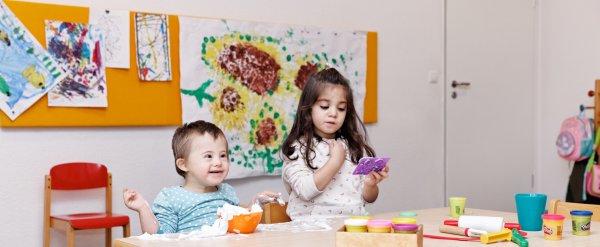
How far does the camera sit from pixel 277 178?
4.39m

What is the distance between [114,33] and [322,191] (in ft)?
5.28

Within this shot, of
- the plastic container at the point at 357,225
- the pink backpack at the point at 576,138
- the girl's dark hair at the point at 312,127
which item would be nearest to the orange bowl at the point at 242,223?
the plastic container at the point at 357,225

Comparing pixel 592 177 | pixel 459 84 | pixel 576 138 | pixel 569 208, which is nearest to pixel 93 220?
pixel 569 208

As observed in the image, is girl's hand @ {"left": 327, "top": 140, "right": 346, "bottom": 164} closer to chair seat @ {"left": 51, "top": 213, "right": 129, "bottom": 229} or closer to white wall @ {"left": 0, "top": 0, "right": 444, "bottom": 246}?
chair seat @ {"left": 51, "top": 213, "right": 129, "bottom": 229}

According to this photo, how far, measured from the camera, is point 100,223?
330 cm

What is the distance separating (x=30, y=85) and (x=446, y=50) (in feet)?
9.51

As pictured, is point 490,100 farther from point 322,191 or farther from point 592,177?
point 322,191

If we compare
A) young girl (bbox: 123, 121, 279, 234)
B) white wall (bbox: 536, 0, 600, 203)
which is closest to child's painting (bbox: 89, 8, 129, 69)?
young girl (bbox: 123, 121, 279, 234)

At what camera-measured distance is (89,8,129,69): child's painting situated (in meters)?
3.66

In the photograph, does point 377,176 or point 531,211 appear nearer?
point 531,211

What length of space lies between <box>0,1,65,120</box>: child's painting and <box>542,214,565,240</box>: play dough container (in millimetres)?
2467

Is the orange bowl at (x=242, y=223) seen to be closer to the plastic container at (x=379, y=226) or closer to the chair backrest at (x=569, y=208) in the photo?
the plastic container at (x=379, y=226)

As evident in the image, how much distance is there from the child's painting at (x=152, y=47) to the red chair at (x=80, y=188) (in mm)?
538

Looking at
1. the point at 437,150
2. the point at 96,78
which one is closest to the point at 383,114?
the point at 437,150
